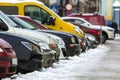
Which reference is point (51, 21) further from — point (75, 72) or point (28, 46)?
point (28, 46)

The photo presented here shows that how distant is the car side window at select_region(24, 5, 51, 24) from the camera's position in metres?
20.4

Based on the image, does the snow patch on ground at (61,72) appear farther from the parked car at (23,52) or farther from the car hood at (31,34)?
the car hood at (31,34)

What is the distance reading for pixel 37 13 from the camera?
2059cm

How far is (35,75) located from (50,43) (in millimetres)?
2341

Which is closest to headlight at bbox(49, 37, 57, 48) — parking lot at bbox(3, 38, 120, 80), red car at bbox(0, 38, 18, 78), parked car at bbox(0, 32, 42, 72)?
parking lot at bbox(3, 38, 120, 80)

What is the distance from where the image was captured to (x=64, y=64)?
15.4 meters

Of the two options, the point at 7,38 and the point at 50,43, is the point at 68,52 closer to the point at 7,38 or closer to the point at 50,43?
the point at 50,43

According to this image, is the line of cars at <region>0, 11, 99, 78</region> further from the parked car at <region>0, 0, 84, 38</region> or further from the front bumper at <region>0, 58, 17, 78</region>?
the parked car at <region>0, 0, 84, 38</region>

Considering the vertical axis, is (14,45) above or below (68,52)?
above

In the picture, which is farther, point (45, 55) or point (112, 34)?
point (112, 34)

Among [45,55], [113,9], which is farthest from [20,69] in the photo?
[113,9]

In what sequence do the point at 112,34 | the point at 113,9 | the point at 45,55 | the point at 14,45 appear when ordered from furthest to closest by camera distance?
the point at 113,9, the point at 112,34, the point at 45,55, the point at 14,45

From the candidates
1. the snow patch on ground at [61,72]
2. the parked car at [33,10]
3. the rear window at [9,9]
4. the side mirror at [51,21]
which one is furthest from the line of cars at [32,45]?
the rear window at [9,9]

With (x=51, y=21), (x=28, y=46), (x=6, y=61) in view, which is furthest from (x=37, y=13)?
(x=6, y=61)
